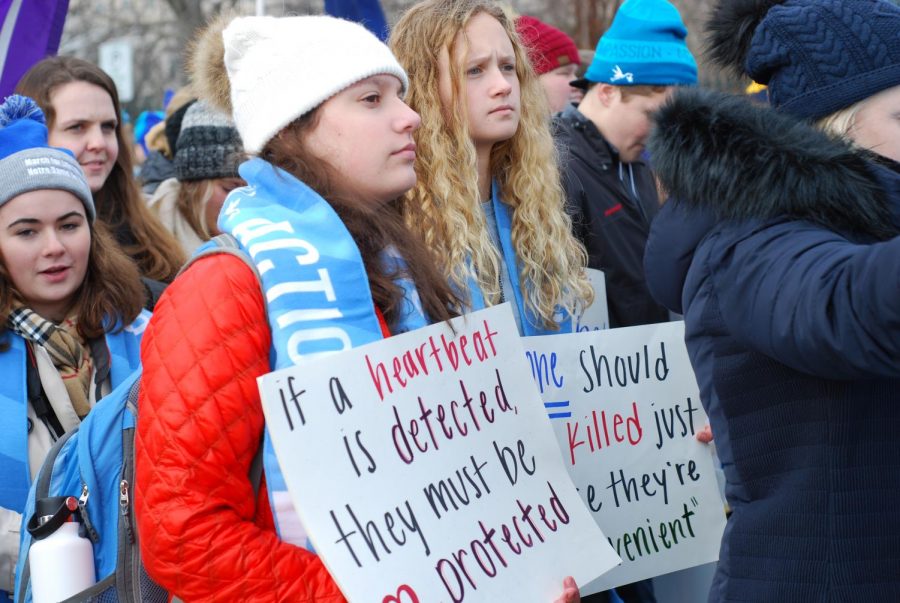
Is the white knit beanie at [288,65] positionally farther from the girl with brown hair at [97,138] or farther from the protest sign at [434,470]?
the girl with brown hair at [97,138]

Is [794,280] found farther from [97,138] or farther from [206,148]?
[206,148]

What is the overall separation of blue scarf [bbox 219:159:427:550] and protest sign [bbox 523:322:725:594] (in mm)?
931

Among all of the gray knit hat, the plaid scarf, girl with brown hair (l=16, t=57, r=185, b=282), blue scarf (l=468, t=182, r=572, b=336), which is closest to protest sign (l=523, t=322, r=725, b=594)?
blue scarf (l=468, t=182, r=572, b=336)

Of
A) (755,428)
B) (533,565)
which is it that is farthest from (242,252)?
(755,428)

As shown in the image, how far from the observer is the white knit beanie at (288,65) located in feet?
7.47

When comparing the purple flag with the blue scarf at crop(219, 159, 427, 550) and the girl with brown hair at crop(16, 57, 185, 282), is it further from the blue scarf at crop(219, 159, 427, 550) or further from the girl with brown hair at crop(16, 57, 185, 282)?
the blue scarf at crop(219, 159, 427, 550)

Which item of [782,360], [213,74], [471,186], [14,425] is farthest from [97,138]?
[782,360]

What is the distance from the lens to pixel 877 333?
1575 mm

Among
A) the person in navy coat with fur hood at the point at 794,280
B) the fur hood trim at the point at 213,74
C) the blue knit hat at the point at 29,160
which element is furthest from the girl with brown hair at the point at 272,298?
the blue knit hat at the point at 29,160

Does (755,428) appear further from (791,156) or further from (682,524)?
(682,524)

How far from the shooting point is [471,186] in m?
3.07

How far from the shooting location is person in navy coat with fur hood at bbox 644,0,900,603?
1.81 metres

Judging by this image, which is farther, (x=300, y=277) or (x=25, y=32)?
(x=25, y=32)

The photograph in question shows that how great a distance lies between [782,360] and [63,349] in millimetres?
2199
